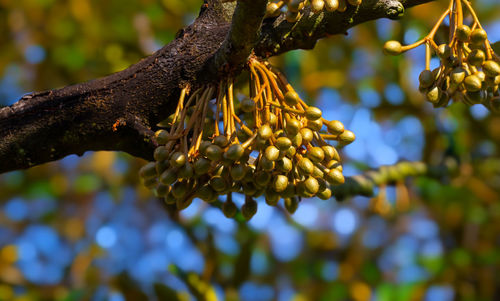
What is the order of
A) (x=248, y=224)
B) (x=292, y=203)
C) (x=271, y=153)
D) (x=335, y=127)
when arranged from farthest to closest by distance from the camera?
(x=248, y=224) → (x=292, y=203) → (x=335, y=127) → (x=271, y=153)

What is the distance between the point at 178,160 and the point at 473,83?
1.60 feet

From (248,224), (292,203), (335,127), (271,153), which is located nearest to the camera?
(271,153)

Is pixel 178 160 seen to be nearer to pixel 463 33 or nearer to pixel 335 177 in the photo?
pixel 335 177

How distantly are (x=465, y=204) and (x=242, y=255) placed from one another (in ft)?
4.72

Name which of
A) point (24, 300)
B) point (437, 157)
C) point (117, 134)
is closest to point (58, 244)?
point (24, 300)

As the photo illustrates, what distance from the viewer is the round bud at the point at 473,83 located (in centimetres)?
83

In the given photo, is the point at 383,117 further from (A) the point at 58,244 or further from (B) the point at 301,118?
(A) the point at 58,244

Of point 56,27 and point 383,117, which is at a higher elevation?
point 56,27

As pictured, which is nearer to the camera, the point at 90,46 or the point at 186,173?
the point at 186,173

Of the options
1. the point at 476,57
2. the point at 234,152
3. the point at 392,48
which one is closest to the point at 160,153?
the point at 234,152

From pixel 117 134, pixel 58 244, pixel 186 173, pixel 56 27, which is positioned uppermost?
pixel 56 27

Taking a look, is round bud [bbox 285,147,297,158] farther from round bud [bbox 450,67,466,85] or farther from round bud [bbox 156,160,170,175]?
round bud [bbox 450,67,466,85]

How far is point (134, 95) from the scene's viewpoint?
2.90 feet

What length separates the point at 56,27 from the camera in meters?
2.87
